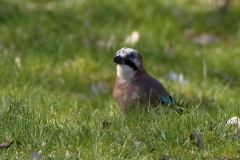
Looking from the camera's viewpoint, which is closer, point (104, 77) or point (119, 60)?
point (119, 60)

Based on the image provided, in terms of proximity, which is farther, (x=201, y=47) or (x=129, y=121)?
(x=201, y=47)

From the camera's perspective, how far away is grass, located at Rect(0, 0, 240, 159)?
3736mm

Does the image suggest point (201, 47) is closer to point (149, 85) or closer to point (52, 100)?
point (149, 85)

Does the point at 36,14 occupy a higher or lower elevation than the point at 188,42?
higher

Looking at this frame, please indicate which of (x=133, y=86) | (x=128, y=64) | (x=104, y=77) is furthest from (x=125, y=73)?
(x=104, y=77)

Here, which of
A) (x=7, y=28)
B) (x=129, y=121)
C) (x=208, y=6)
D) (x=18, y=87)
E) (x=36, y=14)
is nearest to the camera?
(x=129, y=121)

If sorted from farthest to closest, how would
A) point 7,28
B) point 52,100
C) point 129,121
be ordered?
point 7,28 < point 52,100 < point 129,121

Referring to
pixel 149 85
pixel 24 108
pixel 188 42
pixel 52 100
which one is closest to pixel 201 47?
pixel 188 42

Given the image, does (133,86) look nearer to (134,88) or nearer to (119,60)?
(134,88)

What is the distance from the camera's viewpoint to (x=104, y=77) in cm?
640

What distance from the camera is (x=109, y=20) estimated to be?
7922 mm

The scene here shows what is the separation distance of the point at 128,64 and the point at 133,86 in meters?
0.25

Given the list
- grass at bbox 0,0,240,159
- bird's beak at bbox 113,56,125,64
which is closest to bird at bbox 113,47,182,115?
bird's beak at bbox 113,56,125,64

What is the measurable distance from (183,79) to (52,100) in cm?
223
